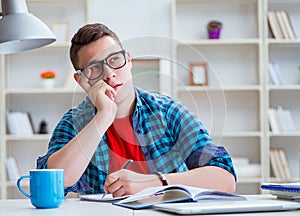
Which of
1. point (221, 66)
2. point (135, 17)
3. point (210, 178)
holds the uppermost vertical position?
point (135, 17)

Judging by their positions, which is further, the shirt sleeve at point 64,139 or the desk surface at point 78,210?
the shirt sleeve at point 64,139

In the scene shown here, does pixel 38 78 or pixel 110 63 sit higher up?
pixel 110 63

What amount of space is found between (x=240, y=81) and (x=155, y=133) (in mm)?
2712

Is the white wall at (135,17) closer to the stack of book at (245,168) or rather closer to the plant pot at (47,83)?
the plant pot at (47,83)

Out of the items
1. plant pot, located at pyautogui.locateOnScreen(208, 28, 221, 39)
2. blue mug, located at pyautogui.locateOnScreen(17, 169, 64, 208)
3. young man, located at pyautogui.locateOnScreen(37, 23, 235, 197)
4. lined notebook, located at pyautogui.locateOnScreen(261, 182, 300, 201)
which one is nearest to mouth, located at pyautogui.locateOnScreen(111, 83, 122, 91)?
young man, located at pyautogui.locateOnScreen(37, 23, 235, 197)

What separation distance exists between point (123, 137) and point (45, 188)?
439 mm

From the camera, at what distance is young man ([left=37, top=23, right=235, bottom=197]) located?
164cm

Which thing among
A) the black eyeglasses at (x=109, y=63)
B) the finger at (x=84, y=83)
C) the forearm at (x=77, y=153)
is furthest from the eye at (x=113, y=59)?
the forearm at (x=77, y=153)

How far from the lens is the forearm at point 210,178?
173 cm

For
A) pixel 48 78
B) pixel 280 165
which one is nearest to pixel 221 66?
pixel 280 165

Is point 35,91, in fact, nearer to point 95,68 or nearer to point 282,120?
point 282,120

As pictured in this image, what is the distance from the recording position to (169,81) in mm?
1704

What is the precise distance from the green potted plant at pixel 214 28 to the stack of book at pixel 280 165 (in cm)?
92

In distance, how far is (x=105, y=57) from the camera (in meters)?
1.61
